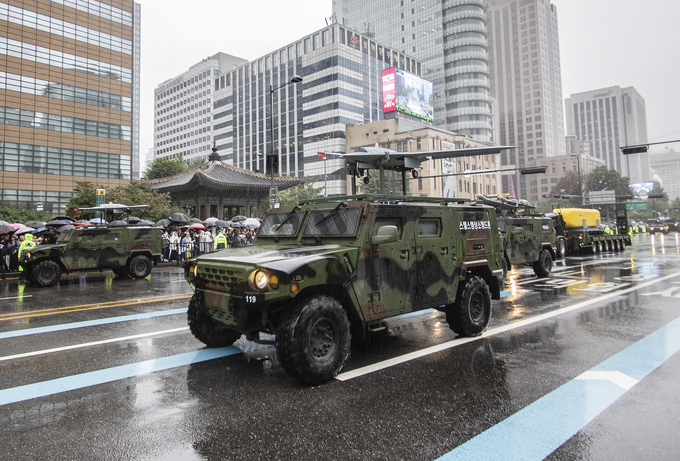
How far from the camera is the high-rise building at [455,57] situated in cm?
9812

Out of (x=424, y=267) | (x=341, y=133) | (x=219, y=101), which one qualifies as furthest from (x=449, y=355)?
(x=219, y=101)

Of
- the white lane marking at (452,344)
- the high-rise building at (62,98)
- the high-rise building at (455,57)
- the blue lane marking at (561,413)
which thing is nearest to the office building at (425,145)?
the high-rise building at (455,57)

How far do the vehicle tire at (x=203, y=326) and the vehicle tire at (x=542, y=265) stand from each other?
11.6m

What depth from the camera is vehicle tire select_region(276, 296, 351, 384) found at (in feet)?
13.9

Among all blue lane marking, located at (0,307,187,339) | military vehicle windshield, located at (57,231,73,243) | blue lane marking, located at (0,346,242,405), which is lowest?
blue lane marking, located at (0,346,242,405)

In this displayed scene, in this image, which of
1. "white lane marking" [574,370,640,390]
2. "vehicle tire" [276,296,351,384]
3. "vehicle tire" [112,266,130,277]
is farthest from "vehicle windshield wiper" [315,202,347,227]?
"vehicle tire" [112,266,130,277]

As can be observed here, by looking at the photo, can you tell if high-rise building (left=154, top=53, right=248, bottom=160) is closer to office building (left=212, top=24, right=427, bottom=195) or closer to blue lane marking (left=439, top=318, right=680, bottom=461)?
office building (left=212, top=24, right=427, bottom=195)

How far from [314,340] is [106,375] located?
2.51 metres

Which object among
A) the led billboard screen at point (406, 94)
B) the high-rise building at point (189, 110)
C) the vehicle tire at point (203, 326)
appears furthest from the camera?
the high-rise building at point (189, 110)

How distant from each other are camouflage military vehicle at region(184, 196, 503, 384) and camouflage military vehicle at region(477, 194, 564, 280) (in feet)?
20.6

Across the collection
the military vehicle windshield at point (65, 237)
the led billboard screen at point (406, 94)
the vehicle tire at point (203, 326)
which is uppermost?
the led billboard screen at point (406, 94)

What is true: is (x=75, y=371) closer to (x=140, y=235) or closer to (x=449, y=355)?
(x=449, y=355)

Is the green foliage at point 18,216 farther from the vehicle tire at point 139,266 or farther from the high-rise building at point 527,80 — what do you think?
the high-rise building at point 527,80

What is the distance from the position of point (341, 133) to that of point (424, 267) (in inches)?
3056
